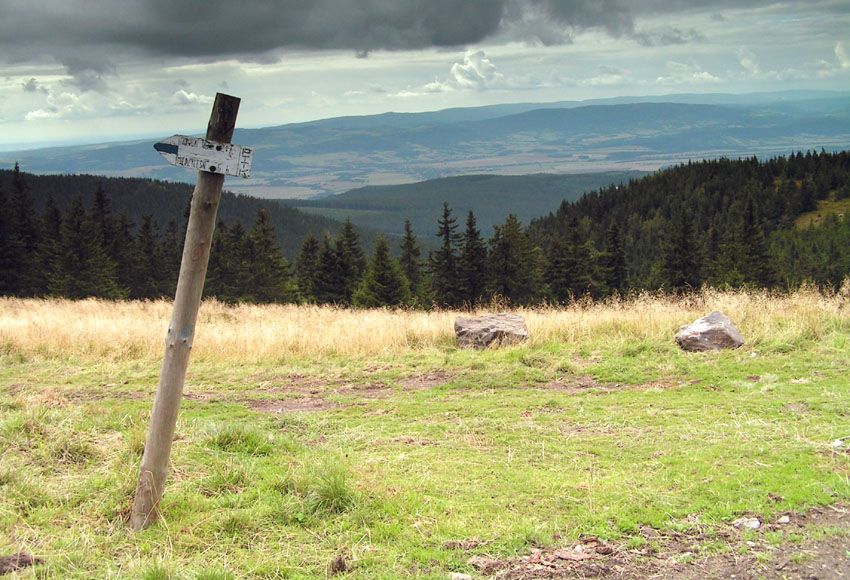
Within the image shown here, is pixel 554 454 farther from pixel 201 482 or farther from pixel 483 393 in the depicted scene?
pixel 201 482

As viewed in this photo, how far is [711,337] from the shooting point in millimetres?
10156

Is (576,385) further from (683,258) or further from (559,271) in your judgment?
(683,258)

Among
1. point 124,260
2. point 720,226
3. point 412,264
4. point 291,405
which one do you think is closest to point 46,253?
point 124,260

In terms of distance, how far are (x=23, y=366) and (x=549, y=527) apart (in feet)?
33.3

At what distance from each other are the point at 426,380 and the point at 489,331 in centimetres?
239

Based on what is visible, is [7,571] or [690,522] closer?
[7,571]

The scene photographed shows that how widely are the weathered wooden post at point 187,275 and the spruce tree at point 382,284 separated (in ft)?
112

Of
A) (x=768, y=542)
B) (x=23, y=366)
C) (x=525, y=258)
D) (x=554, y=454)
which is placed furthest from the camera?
(x=525, y=258)

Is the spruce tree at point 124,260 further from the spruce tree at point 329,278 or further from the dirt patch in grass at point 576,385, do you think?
the dirt patch in grass at point 576,385

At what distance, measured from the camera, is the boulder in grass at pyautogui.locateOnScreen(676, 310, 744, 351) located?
10086 millimetres

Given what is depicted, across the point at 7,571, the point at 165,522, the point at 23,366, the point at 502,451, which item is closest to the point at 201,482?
the point at 165,522

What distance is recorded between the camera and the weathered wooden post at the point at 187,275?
4.18m

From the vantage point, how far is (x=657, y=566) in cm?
387

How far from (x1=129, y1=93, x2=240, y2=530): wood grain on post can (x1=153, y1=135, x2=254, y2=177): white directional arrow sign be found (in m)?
0.09
